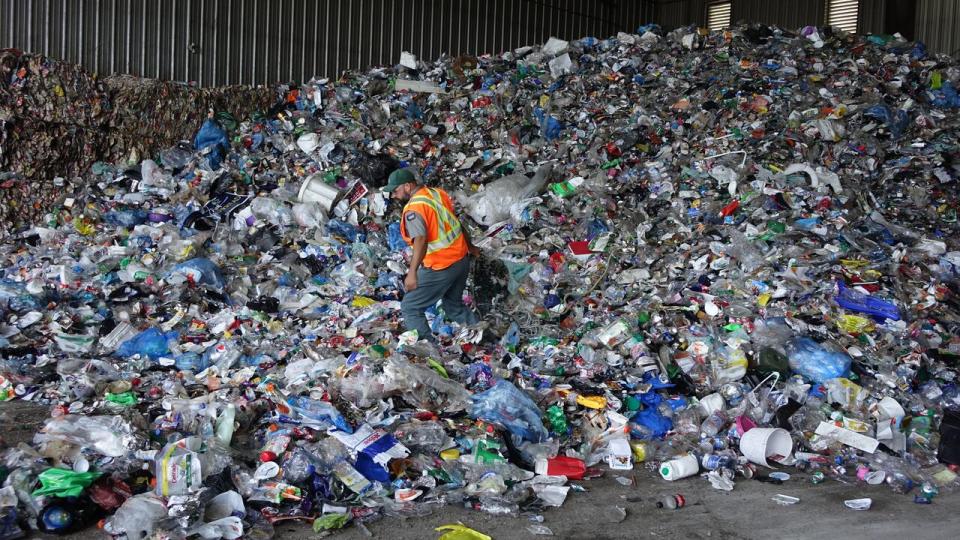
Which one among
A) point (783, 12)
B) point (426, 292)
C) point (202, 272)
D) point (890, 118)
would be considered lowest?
point (202, 272)

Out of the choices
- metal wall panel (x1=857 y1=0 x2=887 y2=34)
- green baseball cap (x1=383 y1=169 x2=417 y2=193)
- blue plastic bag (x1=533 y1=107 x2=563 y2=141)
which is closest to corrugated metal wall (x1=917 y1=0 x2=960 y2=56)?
metal wall panel (x1=857 y1=0 x2=887 y2=34)

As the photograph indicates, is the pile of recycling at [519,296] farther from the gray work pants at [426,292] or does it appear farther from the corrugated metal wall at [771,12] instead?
the corrugated metal wall at [771,12]

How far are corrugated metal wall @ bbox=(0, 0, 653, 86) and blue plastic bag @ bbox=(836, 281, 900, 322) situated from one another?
6950 mm

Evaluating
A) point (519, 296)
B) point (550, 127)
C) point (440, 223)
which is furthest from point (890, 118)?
point (440, 223)

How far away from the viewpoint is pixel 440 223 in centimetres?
470

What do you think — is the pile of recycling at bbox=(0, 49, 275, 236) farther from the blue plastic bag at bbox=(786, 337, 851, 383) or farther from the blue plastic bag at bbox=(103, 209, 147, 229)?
the blue plastic bag at bbox=(786, 337, 851, 383)

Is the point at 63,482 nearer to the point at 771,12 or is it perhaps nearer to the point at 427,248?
the point at 427,248

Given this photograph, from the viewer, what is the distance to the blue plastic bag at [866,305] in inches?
196

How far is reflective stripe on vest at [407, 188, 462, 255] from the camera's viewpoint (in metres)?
4.65

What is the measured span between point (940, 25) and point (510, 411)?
Answer: 36.7 feet

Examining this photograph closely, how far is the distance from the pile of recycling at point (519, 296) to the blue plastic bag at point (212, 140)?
0.03 m

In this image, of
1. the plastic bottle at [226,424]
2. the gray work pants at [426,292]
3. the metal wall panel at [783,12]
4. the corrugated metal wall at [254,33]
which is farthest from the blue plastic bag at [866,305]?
the metal wall panel at [783,12]

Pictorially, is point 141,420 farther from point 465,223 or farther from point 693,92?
point 693,92

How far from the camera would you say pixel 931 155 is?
287 inches
